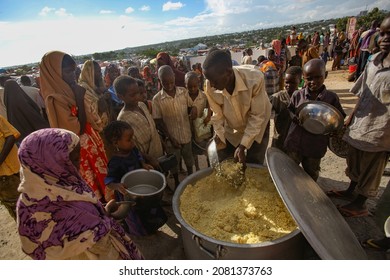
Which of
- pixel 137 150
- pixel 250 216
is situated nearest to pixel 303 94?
pixel 250 216

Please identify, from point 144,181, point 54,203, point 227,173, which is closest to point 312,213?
point 227,173

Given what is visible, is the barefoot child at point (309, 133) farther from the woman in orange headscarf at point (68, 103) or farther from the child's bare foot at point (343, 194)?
the woman in orange headscarf at point (68, 103)

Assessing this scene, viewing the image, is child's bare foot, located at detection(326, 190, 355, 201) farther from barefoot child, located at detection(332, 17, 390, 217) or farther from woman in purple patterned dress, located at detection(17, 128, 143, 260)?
woman in purple patterned dress, located at detection(17, 128, 143, 260)

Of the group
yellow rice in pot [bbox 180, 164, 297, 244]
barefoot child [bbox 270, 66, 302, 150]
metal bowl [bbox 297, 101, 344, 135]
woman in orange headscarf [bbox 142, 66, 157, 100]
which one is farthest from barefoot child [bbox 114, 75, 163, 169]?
woman in orange headscarf [bbox 142, 66, 157, 100]

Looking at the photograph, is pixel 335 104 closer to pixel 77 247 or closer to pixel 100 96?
pixel 77 247

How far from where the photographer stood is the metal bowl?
237 cm

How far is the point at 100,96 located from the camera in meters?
3.62

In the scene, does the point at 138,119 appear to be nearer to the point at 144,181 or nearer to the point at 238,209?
the point at 144,181

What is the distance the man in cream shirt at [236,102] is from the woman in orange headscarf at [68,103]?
146cm

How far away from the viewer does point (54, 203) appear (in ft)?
4.36

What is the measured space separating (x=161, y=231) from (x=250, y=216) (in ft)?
4.45

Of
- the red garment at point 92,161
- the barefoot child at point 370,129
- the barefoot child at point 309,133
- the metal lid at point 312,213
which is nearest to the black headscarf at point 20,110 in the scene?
the red garment at point 92,161

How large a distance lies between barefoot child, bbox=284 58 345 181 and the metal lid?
0.56 metres

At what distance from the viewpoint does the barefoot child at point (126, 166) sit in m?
2.41
